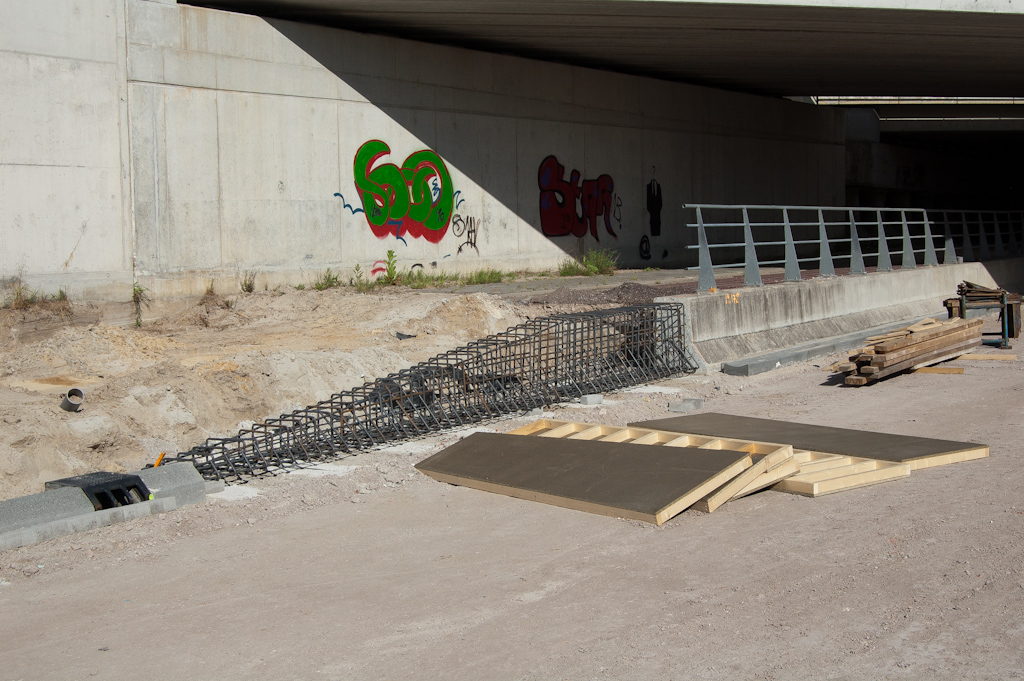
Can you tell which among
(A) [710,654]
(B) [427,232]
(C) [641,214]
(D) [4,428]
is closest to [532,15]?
(B) [427,232]

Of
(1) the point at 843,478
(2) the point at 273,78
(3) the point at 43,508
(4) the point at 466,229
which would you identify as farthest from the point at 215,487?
(4) the point at 466,229

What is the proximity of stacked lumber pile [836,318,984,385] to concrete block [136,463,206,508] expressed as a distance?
7.96 m

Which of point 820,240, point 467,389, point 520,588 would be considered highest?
point 820,240

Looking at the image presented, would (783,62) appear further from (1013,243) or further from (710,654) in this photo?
(710,654)

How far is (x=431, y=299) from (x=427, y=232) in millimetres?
5625

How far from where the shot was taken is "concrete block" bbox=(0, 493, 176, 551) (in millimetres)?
6023

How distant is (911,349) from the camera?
1216 cm

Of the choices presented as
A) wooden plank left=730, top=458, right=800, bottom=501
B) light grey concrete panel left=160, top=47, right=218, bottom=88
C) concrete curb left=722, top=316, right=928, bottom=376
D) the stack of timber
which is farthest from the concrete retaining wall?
light grey concrete panel left=160, top=47, right=218, bottom=88

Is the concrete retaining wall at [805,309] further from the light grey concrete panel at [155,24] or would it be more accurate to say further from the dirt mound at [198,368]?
the light grey concrete panel at [155,24]

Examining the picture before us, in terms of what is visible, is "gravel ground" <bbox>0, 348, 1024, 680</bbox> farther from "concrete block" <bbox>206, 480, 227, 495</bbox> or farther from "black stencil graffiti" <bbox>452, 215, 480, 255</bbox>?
"black stencil graffiti" <bbox>452, 215, 480, 255</bbox>

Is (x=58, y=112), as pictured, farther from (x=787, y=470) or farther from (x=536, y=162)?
(x=787, y=470)

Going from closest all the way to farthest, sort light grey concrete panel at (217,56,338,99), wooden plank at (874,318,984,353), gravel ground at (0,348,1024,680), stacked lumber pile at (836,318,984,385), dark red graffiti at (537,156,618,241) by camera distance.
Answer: gravel ground at (0,348,1024,680), stacked lumber pile at (836,318,984,385), wooden plank at (874,318,984,353), light grey concrete panel at (217,56,338,99), dark red graffiti at (537,156,618,241)

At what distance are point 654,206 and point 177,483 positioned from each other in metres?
21.8

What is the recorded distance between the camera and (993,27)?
1908 cm
